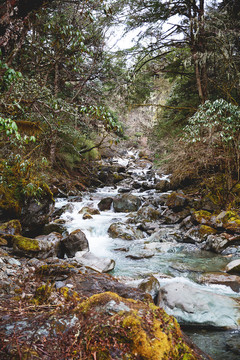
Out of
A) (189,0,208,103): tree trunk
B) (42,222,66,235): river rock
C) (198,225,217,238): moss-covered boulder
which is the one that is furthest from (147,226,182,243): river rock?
(189,0,208,103): tree trunk

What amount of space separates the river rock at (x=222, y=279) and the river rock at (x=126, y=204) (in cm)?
641

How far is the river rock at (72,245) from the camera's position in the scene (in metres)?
5.76

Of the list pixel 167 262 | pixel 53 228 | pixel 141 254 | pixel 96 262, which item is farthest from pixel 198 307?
pixel 53 228

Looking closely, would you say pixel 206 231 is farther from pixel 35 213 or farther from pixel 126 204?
pixel 35 213

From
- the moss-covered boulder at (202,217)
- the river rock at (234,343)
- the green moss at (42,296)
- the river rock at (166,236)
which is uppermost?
the green moss at (42,296)

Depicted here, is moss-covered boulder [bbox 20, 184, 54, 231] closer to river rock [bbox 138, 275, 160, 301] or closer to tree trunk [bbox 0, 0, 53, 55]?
river rock [bbox 138, 275, 160, 301]

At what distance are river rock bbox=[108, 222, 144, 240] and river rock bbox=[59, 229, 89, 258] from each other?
212 centimetres

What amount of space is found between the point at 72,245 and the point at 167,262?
2.71m

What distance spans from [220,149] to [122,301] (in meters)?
7.71

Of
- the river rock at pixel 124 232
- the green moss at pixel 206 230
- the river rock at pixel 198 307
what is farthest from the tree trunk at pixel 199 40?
the river rock at pixel 198 307

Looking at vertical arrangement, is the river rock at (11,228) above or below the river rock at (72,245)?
above

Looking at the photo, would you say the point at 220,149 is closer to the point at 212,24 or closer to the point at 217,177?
the point at 217,177

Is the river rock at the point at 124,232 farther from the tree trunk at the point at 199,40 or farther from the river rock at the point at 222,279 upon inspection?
the tree trunk at the point at 199,40

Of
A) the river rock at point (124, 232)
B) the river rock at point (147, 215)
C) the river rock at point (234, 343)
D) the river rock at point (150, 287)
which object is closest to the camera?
the river rock at point (234, 343)
